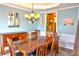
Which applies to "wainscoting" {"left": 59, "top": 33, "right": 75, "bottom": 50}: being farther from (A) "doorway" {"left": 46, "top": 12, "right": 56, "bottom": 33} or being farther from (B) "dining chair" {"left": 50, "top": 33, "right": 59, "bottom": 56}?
(A) "doorway" {"left": 46, "top": 12, "right": 56, "bottom": 33}

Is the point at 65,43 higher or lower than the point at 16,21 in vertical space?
lower

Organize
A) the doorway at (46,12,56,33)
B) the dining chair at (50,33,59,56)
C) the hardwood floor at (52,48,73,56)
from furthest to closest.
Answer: the dining chair at (50,33,59,56) < the doorway at (46,12,56,33) < the hardwood floor at (52,48,73,56)

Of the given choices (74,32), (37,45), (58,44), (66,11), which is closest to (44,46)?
(37,45)

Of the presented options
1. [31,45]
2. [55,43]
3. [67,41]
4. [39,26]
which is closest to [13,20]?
[39,26]

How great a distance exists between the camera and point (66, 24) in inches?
55.4

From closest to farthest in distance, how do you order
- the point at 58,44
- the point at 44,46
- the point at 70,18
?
1. the point at 70,18
2. the point at 58,44
3. the point at 44,46

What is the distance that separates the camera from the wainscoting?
1.34m

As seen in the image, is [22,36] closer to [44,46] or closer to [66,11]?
[44,46]

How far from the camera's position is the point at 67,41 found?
1429 mm

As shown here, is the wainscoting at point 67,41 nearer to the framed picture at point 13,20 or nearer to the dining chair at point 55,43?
the dining chair at point 55,43

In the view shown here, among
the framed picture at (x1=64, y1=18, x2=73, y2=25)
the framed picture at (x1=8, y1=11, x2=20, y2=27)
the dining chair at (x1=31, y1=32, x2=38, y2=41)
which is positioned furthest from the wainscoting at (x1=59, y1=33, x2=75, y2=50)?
the framed picture at (x1=8, y1=11, x2=20, y2=27)

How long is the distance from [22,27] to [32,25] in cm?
15

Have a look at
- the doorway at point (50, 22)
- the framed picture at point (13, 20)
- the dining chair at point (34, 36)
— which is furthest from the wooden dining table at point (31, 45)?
the framed picture at point (13, 20)

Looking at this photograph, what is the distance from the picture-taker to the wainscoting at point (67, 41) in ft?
4.41
